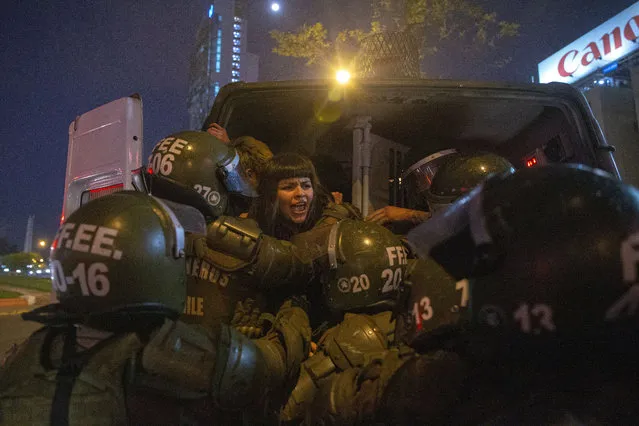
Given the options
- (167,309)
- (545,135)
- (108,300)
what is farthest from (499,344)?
(545,135)

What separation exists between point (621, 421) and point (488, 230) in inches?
22.4

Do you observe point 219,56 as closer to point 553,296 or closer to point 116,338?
point 116,338

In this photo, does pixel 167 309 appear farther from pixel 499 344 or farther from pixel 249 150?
pixel 249 150

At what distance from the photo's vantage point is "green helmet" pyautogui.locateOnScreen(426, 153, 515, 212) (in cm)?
294

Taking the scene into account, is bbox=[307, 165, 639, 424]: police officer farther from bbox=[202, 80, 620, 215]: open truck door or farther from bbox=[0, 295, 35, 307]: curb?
bbox=[0, 295, 35, 307]: curb

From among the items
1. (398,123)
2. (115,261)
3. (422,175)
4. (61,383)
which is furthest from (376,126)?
(61,383)

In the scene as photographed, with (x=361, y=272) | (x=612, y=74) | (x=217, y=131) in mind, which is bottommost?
(x=361, y=272)

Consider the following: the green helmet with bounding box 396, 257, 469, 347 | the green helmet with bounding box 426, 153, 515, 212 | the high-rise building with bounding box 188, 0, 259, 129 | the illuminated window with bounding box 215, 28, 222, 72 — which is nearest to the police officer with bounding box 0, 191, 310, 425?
the green helmet with bounding box 396, 257, 469, 347

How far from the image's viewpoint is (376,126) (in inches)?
169

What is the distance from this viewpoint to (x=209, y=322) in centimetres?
255

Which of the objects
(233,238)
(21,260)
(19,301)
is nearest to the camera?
(233,238)

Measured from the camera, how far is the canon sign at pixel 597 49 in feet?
66.3

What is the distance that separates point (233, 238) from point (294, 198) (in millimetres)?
1021

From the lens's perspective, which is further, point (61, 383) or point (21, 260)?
point (21, 260)
